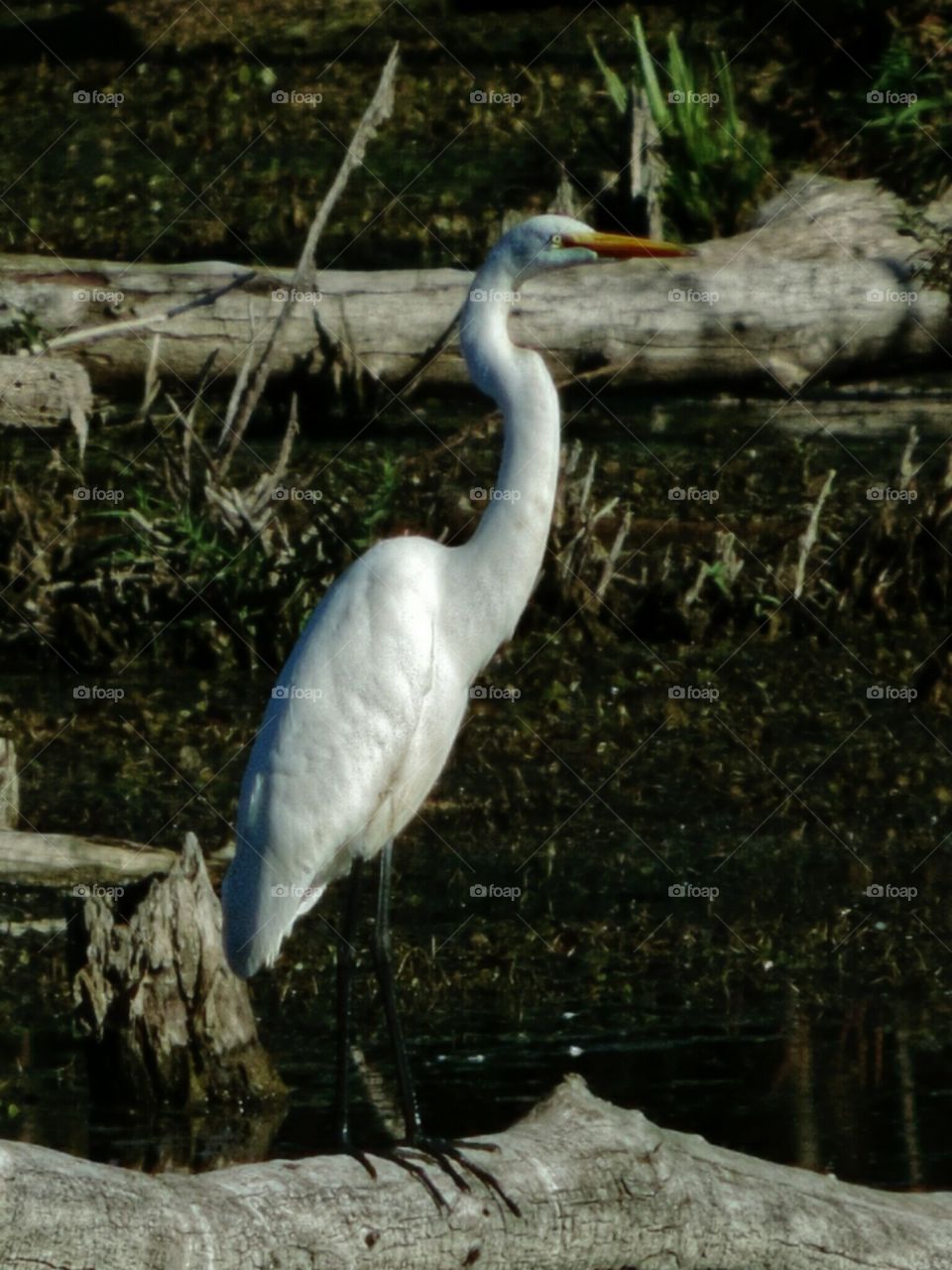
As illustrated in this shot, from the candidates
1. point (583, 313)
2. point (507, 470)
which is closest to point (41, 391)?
point (583, 313)

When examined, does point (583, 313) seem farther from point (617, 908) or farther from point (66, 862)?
point (66, 862)

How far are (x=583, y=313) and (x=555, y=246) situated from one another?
22.5 ft

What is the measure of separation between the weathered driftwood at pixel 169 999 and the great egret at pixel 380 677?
801 millimetres

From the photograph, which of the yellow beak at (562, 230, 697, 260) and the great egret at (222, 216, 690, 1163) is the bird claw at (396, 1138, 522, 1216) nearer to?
the great egret at (222, 216, 690, 1163)

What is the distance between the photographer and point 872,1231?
4469mm

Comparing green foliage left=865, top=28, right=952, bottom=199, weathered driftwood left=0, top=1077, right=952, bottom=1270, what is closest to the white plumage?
weathered driftwood left=0, top=1077, right=952, bottom=1270

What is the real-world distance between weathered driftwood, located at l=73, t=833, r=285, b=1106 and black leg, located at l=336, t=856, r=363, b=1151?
2.39ft

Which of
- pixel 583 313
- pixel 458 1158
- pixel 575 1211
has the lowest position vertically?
pixel 575 1211

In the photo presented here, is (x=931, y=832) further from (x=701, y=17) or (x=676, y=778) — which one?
(x=701, y=17)

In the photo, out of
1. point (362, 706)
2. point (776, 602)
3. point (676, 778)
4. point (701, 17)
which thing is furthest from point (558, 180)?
point (362, 706)

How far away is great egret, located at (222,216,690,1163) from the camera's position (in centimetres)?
516

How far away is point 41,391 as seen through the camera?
11.2 m

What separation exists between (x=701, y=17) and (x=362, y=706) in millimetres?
13873

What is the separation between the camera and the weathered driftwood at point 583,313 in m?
11.8
